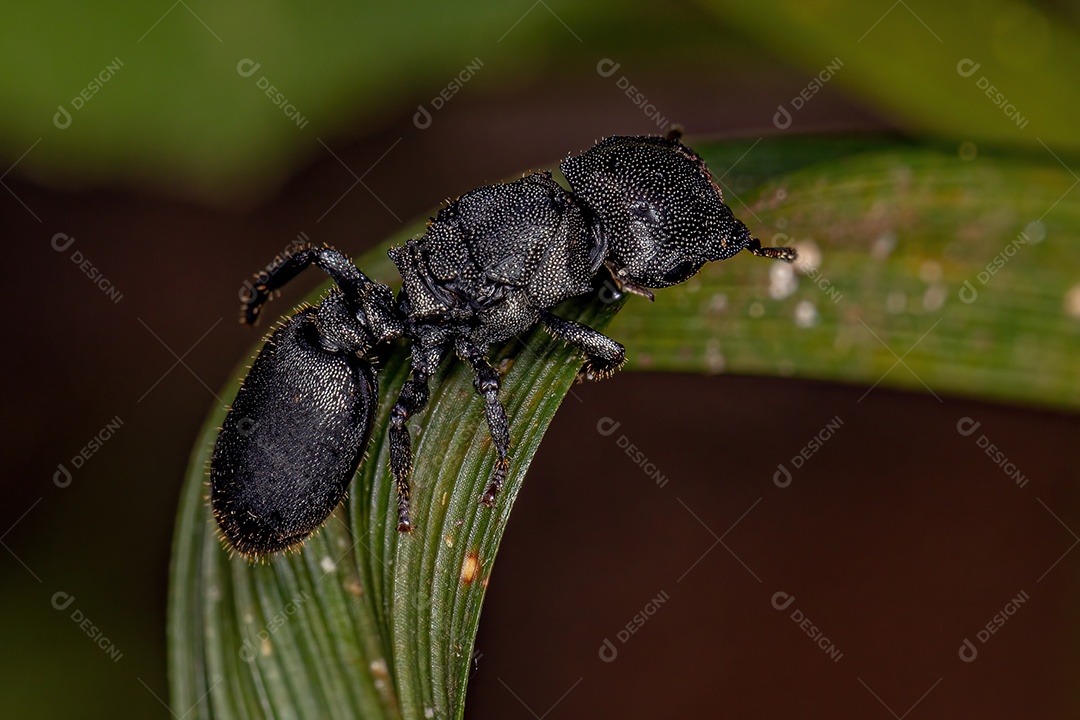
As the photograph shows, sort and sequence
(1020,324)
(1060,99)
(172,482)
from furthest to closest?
1. (172,482)
2. (1060,99)
3. (1020,324)

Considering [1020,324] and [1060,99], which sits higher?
[1060,99]

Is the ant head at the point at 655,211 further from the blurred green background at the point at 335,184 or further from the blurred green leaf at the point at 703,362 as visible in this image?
the blurred green background at the point at 335,184

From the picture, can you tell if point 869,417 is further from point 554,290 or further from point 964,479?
point 554,290

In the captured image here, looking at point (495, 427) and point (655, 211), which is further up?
point (655, 211)

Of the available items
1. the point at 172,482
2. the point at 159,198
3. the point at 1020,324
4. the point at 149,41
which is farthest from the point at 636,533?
the point at 149,41

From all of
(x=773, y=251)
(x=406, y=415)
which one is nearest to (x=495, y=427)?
(x=406, y=415)

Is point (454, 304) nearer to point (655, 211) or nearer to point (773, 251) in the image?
point (655, 211)
